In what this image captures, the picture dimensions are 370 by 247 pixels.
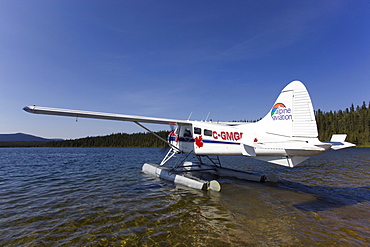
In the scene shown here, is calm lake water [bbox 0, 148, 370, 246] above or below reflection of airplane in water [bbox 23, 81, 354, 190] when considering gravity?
below

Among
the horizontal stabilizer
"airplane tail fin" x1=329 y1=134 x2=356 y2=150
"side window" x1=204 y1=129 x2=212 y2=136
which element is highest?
"side window" x1=204 y1=129 x2=212 y2=136

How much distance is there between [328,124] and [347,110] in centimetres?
1961

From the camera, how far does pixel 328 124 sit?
8475cm

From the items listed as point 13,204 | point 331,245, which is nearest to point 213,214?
point 331,245

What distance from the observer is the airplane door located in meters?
9.12

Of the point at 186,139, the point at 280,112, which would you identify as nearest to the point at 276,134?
the point at 280,112

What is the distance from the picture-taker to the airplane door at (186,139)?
29.9 ft

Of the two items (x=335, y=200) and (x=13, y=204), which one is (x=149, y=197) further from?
(x=335, y=200)

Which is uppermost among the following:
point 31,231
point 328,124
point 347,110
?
point 347,110

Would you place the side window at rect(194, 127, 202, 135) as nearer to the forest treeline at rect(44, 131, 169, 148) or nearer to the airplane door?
the airplane door

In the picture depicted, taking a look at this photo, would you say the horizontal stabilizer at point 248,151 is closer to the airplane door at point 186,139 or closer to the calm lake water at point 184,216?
the calm lake water at point 184,216

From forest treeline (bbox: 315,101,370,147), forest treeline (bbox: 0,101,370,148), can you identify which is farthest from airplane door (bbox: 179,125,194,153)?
forest treeline (bbox: 315,101,370,147)

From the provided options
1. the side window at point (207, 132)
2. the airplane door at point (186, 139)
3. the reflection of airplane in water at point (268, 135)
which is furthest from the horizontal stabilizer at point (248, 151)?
the airplane door at point (186, 139)

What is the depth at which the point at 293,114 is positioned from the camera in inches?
242
